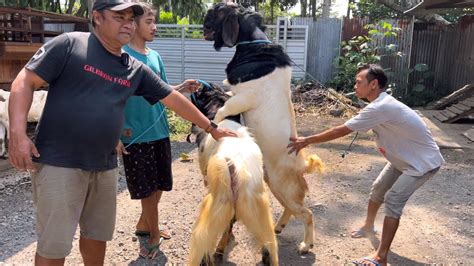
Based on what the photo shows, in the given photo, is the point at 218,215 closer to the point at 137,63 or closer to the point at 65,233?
the point at 65,233

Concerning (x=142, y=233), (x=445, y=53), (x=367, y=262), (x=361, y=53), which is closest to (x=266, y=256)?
(x=367, y=262)

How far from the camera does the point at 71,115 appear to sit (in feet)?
6.82

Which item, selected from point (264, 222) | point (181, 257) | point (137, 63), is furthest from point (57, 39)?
point (181, 257)

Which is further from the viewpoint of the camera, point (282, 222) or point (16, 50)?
point (16, 50)

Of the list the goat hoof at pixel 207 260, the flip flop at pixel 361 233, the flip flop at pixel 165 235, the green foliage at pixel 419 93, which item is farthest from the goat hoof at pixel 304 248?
the green foliage at pixel 419 93

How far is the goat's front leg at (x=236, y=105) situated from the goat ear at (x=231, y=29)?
49 centimetres

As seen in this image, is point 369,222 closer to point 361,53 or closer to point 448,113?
point 448,113

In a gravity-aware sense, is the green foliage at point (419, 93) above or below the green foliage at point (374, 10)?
below

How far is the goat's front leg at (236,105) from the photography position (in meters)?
3.07

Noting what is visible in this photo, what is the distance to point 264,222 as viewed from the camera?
258 cm

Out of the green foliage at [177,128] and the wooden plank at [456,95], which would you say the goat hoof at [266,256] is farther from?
the wooden plank at [456,95]

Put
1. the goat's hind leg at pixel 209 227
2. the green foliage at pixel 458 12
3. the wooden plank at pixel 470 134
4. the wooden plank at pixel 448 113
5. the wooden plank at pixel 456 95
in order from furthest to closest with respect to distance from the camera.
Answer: the green foliage at pixel 458 12 < the wooden plank at pixel 456 95 < the wooden plank at pixel 448 113 < the wooden plank at pixel 470 134 < the goat's hind leg at pixel 209 227

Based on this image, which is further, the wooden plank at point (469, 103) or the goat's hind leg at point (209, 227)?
the wooden plank at point (469, 103)

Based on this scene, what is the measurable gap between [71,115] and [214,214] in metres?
1.01
